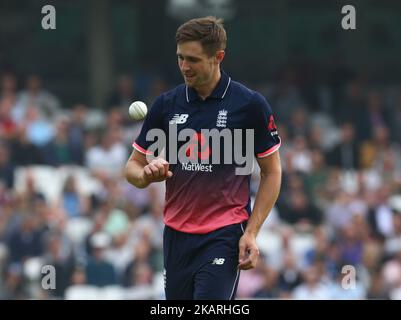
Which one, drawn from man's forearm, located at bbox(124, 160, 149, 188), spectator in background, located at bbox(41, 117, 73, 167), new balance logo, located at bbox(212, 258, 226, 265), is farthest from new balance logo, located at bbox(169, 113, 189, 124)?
spectator in background, located at bbox(41, 117, 73, 167)

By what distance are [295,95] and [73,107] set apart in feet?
12.3

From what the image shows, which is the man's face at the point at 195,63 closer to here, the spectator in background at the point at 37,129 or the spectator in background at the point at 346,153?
the spectator in background at the point at 37,129

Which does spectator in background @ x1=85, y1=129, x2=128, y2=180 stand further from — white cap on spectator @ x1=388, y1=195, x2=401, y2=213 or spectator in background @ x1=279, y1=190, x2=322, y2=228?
white cap on spectator @ x1=388, y1=195, x2=401, y2=213

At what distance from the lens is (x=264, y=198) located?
25.1ft

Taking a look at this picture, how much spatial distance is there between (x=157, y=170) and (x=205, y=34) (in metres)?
0.97

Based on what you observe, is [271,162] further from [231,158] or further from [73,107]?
[73,107]

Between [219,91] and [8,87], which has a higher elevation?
[219,91]

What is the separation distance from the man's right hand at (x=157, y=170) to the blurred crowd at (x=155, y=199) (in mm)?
7397

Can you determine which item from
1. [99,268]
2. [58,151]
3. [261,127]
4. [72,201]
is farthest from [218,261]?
[58,151]

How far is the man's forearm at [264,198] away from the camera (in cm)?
758

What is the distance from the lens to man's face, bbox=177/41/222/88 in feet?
24.5

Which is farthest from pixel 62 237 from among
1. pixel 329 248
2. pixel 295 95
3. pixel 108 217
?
pixel 295 95

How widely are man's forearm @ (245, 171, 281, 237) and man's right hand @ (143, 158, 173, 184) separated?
0.73 meters

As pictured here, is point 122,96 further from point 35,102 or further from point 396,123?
point 396,123
